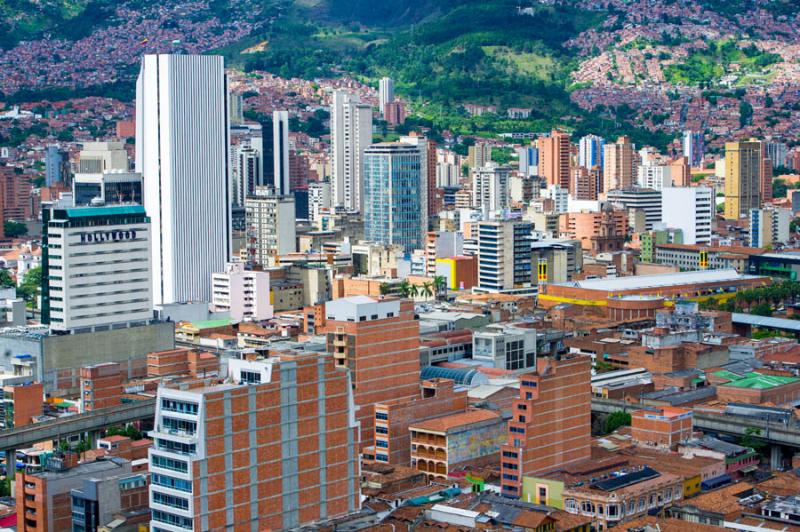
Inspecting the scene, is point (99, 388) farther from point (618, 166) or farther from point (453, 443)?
point (618, 166)

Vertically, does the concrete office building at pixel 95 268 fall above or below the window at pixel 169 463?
above

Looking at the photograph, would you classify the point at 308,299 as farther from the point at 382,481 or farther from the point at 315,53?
the point at 315,53

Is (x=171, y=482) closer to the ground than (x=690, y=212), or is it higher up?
closer to the ground

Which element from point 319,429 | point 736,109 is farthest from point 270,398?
point 736,109

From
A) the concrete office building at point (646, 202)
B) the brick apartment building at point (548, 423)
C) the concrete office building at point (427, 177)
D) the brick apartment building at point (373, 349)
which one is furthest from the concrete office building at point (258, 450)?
the concrete office building at point (646, 202)

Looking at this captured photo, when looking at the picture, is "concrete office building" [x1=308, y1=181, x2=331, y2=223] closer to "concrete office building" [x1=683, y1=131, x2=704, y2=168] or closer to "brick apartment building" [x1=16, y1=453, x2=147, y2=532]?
"concrete office building" [x1=683, y1=131, x2=704, y2=168]

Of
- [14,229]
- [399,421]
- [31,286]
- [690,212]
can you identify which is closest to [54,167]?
[14,229]

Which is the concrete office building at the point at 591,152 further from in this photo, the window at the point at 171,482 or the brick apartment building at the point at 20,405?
the window at the point at 171,482
